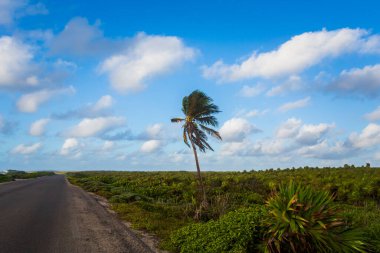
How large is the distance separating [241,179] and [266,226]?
3442 centimetres

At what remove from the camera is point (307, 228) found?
25.0ft

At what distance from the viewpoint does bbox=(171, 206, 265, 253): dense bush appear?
26.8 ft

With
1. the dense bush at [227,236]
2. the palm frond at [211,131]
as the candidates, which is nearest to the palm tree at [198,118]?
the palm frond at [211,131]

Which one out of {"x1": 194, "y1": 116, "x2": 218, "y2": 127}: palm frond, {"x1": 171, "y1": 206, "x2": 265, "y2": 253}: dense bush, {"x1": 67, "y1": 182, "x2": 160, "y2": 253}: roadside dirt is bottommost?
{"x1": 67, "y1": 182, "x2": 160, "y2": 253}: roadside dirt

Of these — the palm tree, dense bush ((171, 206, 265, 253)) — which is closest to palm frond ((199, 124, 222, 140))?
the palm tree

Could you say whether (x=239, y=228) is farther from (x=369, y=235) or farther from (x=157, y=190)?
(x=157, y=190)

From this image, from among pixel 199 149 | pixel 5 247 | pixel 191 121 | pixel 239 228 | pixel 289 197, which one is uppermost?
pixel 191 121

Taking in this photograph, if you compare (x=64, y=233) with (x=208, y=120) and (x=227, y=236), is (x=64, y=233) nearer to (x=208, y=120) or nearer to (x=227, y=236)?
(x=227, y=236)

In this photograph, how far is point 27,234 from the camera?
10.7m

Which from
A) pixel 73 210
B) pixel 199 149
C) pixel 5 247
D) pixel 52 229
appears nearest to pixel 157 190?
pixel 199 149

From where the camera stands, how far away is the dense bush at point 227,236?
26.8 ft

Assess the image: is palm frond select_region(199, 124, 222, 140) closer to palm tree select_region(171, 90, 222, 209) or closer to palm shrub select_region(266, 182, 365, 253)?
palm tree select_region(171, 90, 222, 209)

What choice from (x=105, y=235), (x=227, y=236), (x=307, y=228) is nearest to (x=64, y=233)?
(x=105, y=235)

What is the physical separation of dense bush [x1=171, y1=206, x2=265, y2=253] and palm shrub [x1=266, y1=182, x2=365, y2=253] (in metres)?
0.45
